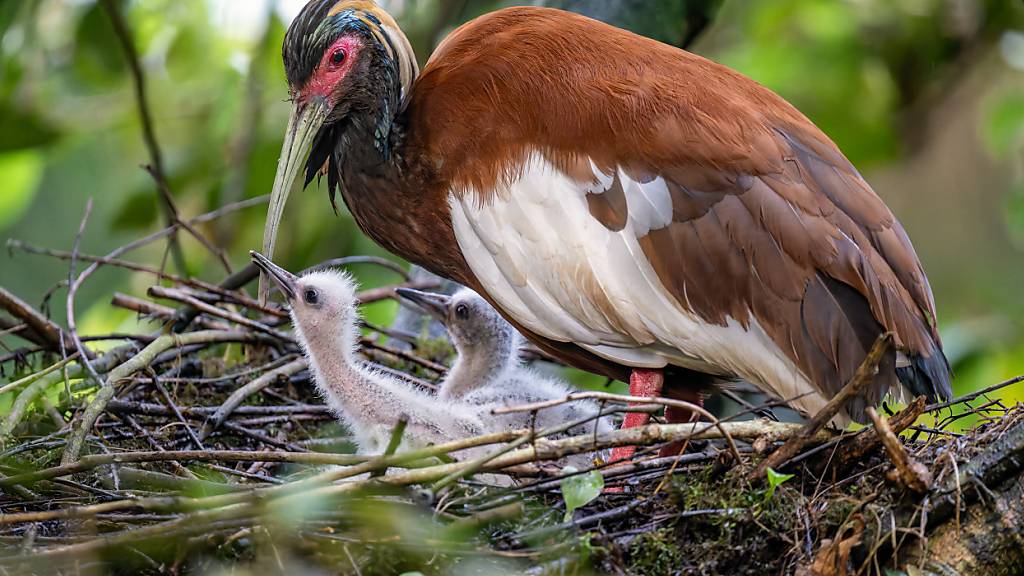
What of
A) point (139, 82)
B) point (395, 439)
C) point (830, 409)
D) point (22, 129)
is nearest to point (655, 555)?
point (830, 409)

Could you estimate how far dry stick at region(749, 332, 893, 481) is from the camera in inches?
104

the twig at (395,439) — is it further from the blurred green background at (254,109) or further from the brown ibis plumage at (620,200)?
the blurred green background at (254,109)

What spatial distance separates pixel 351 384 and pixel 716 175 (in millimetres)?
1427

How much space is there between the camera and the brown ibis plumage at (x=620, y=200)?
10.9 ft

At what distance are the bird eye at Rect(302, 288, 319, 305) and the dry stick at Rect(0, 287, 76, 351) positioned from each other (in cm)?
89

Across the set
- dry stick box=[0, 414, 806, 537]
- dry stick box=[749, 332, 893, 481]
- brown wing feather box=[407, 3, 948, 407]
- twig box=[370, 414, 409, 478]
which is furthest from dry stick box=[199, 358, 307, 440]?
dry stick box=[749, 332, 893, 481]

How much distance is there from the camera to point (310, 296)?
411 cm

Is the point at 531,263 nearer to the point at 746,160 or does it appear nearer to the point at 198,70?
the point at 746,160

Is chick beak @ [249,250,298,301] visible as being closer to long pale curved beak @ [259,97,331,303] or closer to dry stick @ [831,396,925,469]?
long pale curved beak @ [259,97,331,303]

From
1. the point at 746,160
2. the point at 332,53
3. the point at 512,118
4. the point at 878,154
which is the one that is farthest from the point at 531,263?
the point at 878,154

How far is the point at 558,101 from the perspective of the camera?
362 cm

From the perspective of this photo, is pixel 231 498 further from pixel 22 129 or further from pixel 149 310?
pixel 22 129

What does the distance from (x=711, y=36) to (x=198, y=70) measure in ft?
12.8

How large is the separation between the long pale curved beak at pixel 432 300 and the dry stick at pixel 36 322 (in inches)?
50.8
